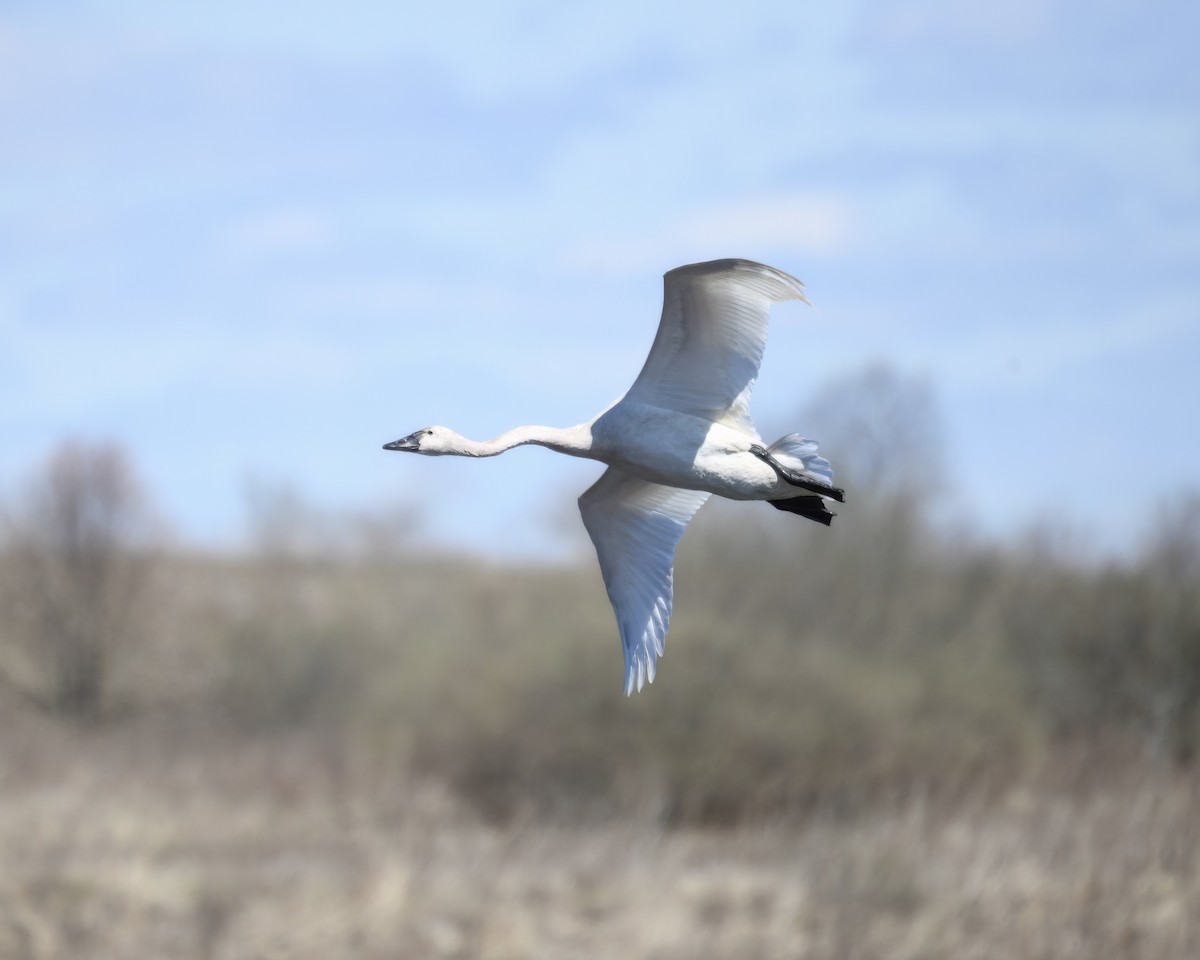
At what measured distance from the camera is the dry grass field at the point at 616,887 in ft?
70.4

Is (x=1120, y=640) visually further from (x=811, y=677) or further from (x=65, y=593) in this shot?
(x=65, y=593)

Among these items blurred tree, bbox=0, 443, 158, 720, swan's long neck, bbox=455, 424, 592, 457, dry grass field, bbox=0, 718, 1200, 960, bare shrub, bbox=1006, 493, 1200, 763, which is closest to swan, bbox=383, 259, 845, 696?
swan's long neck, bbox=455, 424, 592, 457

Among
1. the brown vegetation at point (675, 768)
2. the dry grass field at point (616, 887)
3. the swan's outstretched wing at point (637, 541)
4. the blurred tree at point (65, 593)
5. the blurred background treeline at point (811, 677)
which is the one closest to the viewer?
the swan's outstretched wing at point (637, 541)

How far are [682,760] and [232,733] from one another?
12.7 meters

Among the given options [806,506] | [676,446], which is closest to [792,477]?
[806,506]

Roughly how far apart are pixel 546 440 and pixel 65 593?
118 feet

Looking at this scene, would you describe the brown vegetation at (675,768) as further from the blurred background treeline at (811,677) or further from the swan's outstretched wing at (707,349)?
the swan's outstretched wing at (707,349)

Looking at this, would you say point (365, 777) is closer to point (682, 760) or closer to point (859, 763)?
point (682, 760)

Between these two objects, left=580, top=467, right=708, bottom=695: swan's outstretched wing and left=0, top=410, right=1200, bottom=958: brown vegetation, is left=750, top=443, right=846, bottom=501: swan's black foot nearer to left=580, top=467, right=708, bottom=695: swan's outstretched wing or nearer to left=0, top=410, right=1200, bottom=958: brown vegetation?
left=580, top=467, right=708, bottom=695: swan's outstretched wing

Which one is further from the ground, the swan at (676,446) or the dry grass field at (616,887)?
the swan at (676,446)

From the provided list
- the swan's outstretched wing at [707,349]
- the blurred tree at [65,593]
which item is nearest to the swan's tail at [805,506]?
the swan's outstretched wing at [707,349]

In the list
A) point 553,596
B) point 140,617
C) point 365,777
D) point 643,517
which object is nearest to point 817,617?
point 553,596

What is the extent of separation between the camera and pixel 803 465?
4.57m

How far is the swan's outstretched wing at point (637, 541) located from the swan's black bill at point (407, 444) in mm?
861
